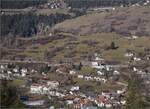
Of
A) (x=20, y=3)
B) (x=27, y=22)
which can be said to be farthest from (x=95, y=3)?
(x=27, y=22)

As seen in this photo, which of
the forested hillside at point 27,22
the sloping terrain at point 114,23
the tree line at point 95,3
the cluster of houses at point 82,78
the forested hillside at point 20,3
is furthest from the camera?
the tree line at point 95,3

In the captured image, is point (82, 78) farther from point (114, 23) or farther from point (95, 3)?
point (95, 3)

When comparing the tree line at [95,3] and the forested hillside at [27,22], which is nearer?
the forested hillside at [27,22]

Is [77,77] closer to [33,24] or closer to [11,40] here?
[11,40]

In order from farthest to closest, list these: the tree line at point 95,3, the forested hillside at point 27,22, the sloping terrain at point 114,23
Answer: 1. the tree line at point 95,3
2. the forested hillside at point 27,22
3. the sloping terrain at point 114,23

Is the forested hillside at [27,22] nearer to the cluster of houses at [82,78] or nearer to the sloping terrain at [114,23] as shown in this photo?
the sloping terrain at [114,23]

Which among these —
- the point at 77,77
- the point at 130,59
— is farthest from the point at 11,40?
the point at 77,77

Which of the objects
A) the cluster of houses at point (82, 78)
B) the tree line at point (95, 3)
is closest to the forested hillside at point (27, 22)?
the tree line at point (95, 3)

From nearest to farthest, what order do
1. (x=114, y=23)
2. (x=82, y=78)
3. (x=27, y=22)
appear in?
(x=82, y=78) → (x=114, y=23) → (x=27, y=22)

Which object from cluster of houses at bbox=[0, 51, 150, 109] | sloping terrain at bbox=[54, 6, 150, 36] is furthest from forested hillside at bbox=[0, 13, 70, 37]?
cluster of houses at bbox=[0, 51, 150, 109]
